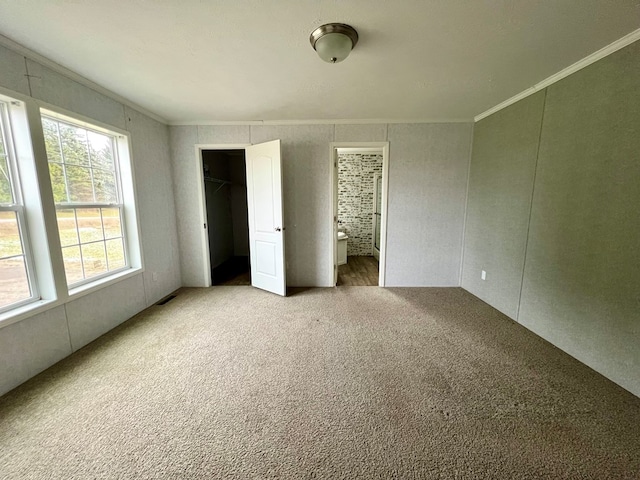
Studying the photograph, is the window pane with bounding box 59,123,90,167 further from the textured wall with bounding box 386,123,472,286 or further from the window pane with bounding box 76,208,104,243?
the textured wall with bounding box 386,123,472,286

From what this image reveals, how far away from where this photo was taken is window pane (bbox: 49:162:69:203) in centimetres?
200

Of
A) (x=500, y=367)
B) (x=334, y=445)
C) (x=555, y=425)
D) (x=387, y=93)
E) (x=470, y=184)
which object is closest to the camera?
(x=334, y=445)

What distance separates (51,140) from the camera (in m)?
2.02

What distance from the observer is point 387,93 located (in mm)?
2482

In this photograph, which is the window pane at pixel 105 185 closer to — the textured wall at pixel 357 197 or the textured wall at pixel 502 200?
the textured wall at pixel 357 197

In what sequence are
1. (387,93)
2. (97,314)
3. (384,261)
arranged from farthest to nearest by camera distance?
(384,261) → (387,93) → (97,314)

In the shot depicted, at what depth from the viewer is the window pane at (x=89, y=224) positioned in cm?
225

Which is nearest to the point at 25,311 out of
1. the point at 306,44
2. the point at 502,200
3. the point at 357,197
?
the point at 306,44

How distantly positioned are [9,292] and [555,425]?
3.74 m

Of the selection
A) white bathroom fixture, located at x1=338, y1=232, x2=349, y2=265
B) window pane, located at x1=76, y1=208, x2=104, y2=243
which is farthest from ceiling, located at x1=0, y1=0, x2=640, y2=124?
white bathroom fixture, located at x1=338, y1=232, x2=349, y2=265

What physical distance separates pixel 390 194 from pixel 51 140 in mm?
3576

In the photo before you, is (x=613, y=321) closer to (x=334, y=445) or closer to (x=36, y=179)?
(x=334, y=445)

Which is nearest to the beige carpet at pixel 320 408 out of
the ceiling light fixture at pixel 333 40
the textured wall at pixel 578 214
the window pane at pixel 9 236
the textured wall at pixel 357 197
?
the textured wall at pixel 578 214

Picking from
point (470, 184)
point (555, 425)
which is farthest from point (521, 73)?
point (555, 425)
